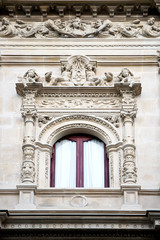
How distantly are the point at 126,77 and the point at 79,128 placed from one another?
216 centimetres

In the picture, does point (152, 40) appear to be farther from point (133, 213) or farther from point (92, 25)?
point (133, 213)

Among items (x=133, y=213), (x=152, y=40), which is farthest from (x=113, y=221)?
(x=152, y=40)

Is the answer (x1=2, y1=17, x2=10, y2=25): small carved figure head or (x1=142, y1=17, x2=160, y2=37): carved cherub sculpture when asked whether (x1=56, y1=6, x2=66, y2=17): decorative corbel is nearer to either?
(x1=2, y1=17, x2=10, y2=25): small carved figure head

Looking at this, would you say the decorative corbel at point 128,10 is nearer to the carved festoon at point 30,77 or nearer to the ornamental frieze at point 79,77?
the ornamental frieze at point 79,77

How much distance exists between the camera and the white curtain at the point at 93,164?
77.0 feet

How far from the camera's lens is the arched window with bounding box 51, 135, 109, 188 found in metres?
23.5

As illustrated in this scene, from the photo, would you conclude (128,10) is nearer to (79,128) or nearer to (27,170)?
(79,128)

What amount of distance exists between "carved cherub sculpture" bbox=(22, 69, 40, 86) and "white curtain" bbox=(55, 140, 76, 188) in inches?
80.5

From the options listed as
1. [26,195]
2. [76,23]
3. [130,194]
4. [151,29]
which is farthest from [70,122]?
[151,29]

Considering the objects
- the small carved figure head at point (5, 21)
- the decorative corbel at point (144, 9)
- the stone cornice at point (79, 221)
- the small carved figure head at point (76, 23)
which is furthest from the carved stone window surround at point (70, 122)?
the decorative corbel at point (144, 9)

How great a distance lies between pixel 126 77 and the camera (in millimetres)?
24781

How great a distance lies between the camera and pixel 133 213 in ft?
71.5

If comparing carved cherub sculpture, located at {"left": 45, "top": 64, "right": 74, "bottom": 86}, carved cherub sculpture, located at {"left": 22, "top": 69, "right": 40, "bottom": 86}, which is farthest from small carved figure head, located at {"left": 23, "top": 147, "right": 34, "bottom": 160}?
carved cherub sculpture, located at {"left": 45, "top": 64, "right": 74, "bottom": 86}

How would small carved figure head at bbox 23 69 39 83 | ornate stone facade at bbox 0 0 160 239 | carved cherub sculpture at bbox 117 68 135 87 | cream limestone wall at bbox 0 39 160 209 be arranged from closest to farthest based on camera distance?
ornate stone facade at bbox 0 0 160 239, cream limestone wall at bbox 0 39 160 209, carved cherub sculpture at bbox 117 68 135 87, small carved figure head at bbox 23 69 39 83
